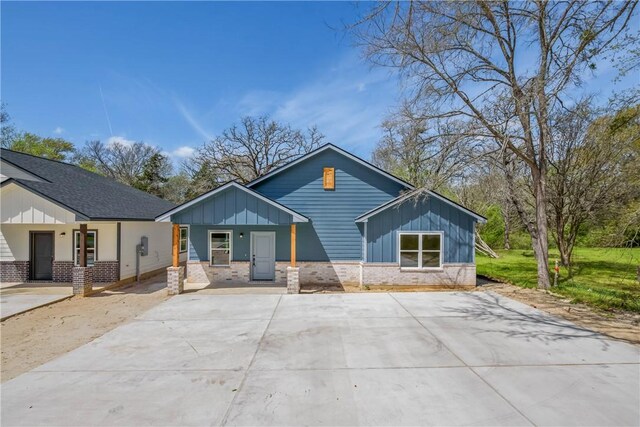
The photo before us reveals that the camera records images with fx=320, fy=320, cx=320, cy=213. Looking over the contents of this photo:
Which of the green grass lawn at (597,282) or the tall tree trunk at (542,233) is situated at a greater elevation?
the tall tree trunk at (542,233)

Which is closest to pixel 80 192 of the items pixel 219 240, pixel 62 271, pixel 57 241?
pixel 57 241

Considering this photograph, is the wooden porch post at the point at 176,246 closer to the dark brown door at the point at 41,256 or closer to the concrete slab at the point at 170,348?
the concrete slab at the point at 170,348

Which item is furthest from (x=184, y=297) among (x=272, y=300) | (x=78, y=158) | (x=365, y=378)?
(x=78, y=158)

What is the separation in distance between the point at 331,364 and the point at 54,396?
4.12 metres

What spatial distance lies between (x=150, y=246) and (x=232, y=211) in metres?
6.46

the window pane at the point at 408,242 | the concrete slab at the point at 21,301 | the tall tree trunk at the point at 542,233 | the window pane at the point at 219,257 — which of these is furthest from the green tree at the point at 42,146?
the tall tree trunk at the point at 542,233

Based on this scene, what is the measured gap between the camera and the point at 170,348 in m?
6.37

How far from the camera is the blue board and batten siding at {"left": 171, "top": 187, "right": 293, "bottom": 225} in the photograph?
11.4 meters

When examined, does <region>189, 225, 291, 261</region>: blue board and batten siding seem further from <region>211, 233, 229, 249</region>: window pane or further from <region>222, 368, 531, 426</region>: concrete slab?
<region>222, 368, 531, 426</region>: concrete slab

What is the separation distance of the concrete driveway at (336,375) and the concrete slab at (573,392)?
20 mm

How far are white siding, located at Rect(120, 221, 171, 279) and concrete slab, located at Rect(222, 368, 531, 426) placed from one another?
34.8ft

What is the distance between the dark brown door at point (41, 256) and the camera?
13.0 m

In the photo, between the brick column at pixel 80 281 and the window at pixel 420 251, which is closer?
the brick column at pixel 80 281

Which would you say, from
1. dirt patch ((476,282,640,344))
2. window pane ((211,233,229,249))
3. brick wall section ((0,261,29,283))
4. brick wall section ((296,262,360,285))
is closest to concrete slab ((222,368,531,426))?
dirt patch ((476,282,640,344))
